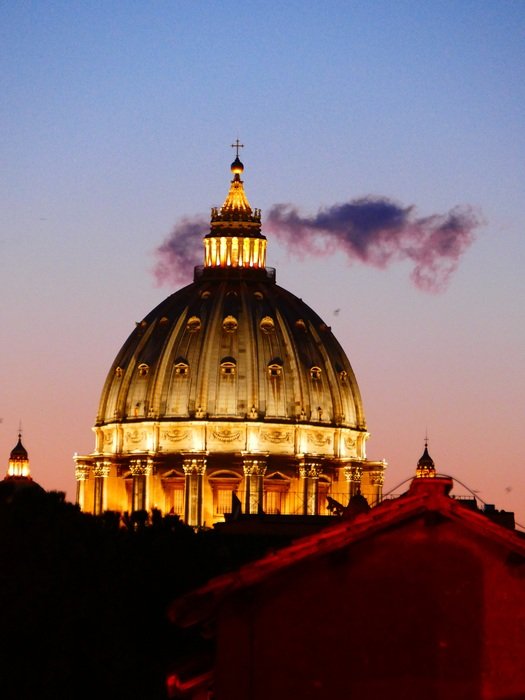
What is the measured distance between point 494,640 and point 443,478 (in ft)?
6.20

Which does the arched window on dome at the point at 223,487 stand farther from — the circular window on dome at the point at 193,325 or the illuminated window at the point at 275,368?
the circular window on dome at the point at 193,325

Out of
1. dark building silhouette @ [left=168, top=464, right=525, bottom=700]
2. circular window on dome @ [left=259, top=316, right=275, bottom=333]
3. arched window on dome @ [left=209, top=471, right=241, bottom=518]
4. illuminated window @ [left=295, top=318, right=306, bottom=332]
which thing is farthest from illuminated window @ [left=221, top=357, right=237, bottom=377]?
dark building silhouette @ [left=168, top=464, right=525, bottom=700]

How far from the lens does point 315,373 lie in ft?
466

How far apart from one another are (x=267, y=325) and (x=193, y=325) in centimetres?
506

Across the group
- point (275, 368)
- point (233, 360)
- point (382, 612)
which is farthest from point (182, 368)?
point (382, 612)

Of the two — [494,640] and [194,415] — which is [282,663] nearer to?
[494,640]

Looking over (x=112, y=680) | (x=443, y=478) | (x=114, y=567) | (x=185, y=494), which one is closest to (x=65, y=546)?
(x=114, y=567)

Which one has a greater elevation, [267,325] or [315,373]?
[267,325]

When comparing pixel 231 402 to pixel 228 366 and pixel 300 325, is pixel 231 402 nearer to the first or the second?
pixel 228 366

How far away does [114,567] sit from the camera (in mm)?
36906

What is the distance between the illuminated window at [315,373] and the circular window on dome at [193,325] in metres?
8.37

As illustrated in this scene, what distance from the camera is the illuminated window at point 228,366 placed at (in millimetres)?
140375

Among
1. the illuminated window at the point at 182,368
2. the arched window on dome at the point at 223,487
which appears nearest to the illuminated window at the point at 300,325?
the illuminated window at the point at 182,368

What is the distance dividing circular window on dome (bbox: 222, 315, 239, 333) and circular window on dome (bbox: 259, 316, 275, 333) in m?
1.74
